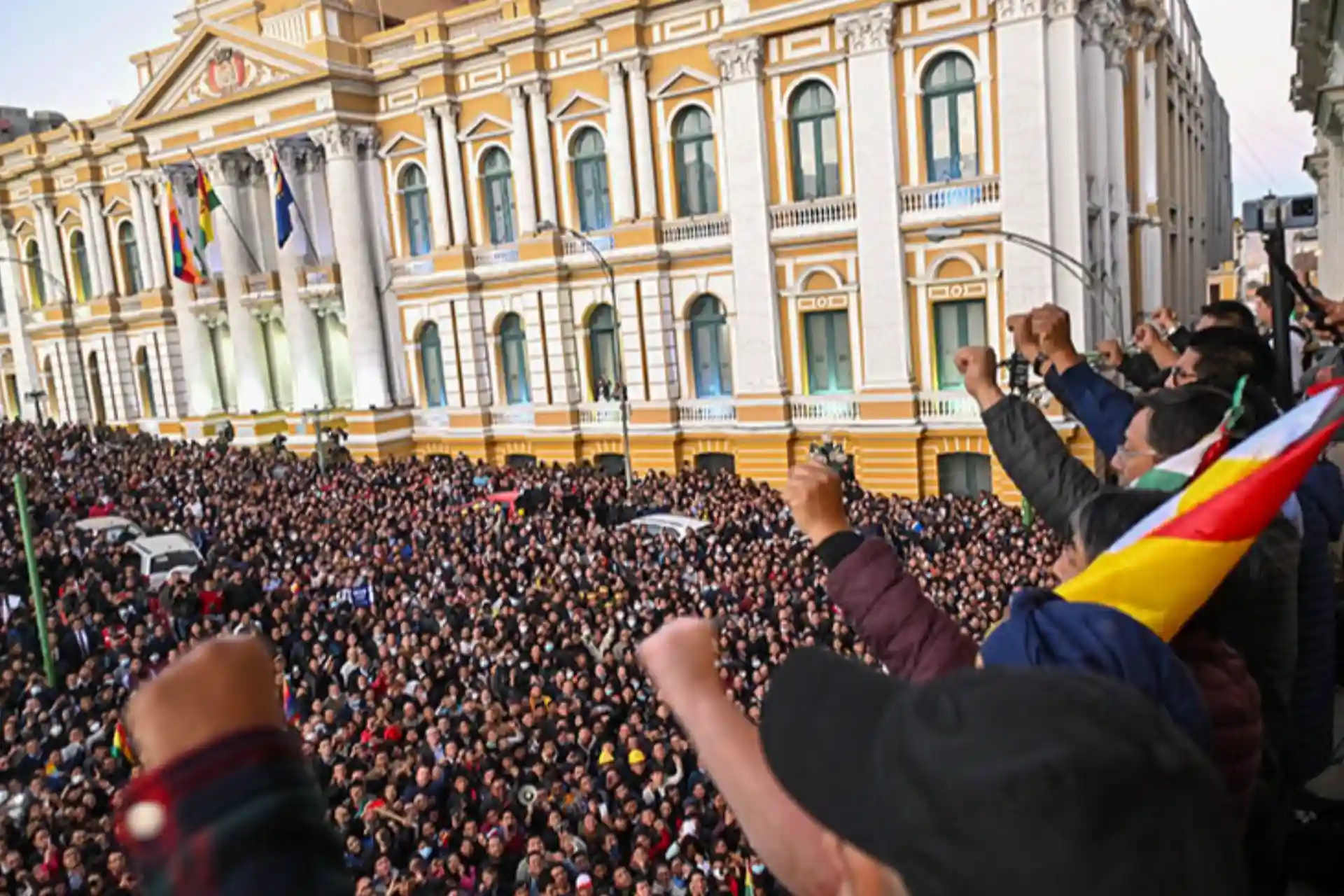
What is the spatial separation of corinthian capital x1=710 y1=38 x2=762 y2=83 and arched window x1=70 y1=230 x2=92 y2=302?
29196 mm

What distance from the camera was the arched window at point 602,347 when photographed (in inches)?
1064

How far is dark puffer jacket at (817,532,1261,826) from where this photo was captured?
2.10 meters

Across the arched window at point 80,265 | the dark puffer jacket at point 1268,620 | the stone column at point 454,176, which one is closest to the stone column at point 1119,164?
the stone column at point 454,176

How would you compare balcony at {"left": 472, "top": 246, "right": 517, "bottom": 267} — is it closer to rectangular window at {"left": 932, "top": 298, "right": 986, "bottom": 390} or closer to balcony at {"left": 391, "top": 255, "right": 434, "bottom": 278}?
balcony at {"left": 391, "top": 255, "right": 434, "bottom": 278}

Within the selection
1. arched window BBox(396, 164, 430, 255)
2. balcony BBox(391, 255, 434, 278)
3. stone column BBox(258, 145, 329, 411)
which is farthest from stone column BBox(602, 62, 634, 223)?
stone column BBox(258, 145, 329, 411)

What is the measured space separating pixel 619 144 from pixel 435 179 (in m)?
6.46

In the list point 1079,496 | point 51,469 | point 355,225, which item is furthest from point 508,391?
point 1079,496

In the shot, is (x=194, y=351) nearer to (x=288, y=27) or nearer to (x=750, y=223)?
(x=288, y=27)

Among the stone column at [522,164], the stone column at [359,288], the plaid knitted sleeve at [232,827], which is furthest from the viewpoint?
the stone column at [359,288]

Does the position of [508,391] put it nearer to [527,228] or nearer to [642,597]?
[527,228]

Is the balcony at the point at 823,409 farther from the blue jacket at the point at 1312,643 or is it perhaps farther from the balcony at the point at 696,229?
the blue jacket at the point at 1312,643

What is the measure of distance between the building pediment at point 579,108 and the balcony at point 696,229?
362 centimetres

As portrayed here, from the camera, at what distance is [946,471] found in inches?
891

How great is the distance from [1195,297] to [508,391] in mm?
26622
